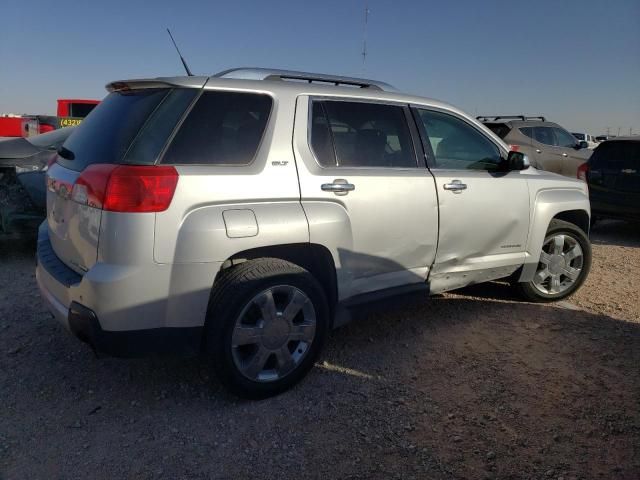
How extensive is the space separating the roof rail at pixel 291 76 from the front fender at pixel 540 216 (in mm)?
1614

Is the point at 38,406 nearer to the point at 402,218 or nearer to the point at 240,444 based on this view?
the point at 240,444

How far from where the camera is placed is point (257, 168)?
113 inches

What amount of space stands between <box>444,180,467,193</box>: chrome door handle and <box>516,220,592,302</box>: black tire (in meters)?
1.27

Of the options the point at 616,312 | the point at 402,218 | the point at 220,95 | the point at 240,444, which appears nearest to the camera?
the point at 240,444

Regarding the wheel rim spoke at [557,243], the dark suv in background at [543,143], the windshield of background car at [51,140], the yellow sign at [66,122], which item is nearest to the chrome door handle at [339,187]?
the wheel rim spoke at [557,243]

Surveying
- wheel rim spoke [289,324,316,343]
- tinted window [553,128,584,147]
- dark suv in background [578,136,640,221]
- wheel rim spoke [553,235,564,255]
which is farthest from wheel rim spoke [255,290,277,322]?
tinted window [553,128,584,147]

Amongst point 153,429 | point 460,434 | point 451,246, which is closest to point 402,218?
point 451,246

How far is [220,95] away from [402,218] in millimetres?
1384

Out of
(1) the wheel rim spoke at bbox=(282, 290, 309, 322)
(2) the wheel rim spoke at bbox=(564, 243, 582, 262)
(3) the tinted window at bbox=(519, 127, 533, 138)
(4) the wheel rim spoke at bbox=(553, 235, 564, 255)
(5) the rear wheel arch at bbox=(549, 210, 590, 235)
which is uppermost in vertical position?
(3) the tinted window at bbox=(519, 127, 533, 138)

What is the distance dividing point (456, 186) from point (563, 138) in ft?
32.5

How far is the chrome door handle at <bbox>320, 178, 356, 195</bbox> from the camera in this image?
3.09 m

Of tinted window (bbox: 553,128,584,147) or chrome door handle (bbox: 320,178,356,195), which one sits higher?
tinted window (bbox: 553,128,584,147)

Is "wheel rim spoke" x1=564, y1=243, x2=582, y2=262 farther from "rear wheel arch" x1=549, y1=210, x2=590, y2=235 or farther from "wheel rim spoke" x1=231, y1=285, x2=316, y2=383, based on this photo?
"wheel rim spoke" x1=231, y1=285, x2=316, y2=383

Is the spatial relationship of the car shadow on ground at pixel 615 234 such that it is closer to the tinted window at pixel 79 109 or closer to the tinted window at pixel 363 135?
the tinted window at pixel 363 135
